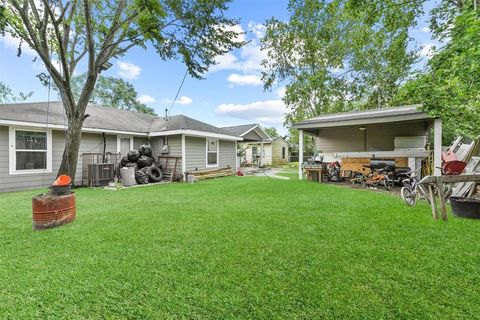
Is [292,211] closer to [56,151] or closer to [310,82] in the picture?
[56,151]

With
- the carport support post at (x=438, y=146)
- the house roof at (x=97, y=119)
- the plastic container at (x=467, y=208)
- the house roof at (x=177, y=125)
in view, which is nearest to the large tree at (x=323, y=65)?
the house roof at (x=97, y=119)

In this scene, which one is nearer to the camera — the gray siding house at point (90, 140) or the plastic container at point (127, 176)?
the gray siding house at point (90, 140)

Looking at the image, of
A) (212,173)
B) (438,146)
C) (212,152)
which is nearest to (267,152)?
(212,152)

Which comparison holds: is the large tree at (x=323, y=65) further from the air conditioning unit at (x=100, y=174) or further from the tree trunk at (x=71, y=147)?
the tree trunk at (x=71, y=147)

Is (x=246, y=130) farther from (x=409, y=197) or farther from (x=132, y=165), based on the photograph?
(x=409, y=197)

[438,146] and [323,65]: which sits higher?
[323,65]

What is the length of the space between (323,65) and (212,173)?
12.0 meters

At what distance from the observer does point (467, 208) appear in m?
4.11

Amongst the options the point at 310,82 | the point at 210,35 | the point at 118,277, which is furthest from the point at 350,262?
the point at 310,82

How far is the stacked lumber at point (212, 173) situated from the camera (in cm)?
1082

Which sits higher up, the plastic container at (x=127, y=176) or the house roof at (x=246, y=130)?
the house roof at (x=246, y=130)

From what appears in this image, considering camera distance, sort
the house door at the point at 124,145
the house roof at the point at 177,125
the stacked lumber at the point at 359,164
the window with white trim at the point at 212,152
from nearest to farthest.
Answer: the stacked lumber at the point at 359,164 < the house door at the point at 124,145 < the house roof at the point at 177,125 < the window with white trim at the point at 212,152

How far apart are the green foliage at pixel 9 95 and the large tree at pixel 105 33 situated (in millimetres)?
24982

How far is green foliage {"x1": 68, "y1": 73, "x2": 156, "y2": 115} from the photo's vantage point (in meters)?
24.4
